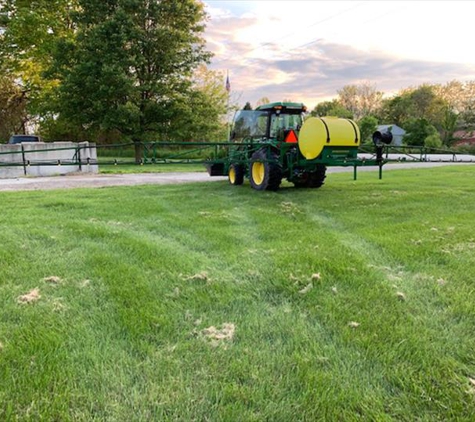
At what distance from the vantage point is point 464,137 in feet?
153

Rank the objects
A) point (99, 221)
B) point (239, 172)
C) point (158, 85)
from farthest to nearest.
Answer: point (158, 85) → point (239, 172) → point (99, 221)

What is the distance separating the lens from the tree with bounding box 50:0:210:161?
742 inches

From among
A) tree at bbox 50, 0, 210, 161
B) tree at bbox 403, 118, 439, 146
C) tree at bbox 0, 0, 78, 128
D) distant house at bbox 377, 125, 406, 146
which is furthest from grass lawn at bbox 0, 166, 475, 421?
distant house at bbox 377, 125, 406, 146

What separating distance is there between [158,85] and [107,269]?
1777cm

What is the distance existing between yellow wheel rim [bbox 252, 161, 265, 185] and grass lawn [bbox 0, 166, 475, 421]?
4.24 meters

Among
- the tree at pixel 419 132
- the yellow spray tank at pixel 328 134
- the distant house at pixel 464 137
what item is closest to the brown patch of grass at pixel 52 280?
the yellow spray tank at pixel 328 134

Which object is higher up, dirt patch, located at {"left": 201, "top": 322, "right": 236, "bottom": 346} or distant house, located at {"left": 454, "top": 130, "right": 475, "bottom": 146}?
distant house, located at {"left": 454, "top": 130, "right": 475, "bottom": 146}

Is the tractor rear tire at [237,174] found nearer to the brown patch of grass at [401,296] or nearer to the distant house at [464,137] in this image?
the brown patch of grass at [401,296]

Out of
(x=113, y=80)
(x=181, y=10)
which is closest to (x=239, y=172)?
(x=113, y=80)

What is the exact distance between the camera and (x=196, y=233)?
16.2ft

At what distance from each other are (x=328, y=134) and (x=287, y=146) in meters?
1.31

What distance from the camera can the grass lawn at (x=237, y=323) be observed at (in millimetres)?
1919

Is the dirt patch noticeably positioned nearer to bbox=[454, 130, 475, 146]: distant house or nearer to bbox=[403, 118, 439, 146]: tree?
bbox=[403, 118, 439, 146]: tree

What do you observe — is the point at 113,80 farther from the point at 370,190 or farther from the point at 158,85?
the point at 370,190
